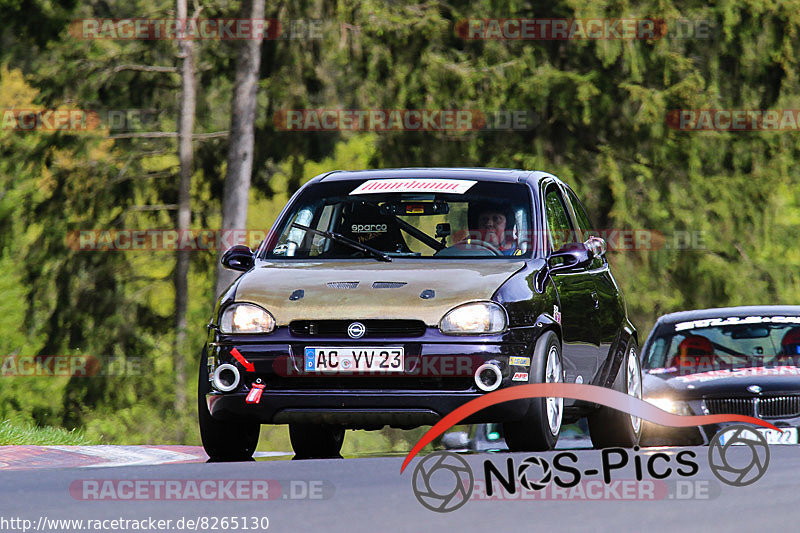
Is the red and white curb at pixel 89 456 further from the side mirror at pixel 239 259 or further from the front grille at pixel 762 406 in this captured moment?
the front grille at pixel 762 406

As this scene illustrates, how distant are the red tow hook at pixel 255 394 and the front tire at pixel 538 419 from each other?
1.42 m

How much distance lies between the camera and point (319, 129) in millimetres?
26609

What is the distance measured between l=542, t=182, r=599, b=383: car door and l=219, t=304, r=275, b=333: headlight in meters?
1.90

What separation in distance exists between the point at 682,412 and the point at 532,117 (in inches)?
643

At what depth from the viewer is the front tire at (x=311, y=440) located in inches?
432

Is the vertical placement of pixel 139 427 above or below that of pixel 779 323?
below

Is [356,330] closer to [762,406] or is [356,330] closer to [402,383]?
[402,383]

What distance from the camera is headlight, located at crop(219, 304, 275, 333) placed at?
27.2 ft

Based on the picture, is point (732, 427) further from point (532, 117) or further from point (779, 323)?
point (532, 117)

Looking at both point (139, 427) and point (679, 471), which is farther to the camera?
point (139, 427)

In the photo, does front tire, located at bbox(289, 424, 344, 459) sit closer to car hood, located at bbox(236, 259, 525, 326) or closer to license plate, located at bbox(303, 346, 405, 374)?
car hood, located at bbox(236, 259, 525, 326)

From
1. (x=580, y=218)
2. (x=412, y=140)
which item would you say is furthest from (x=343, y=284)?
(x=412, y=140)

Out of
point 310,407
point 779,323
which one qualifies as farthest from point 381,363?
point 779,323

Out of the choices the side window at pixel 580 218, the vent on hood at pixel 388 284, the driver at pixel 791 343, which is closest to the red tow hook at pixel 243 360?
the vent on hood at pixel 388 284
